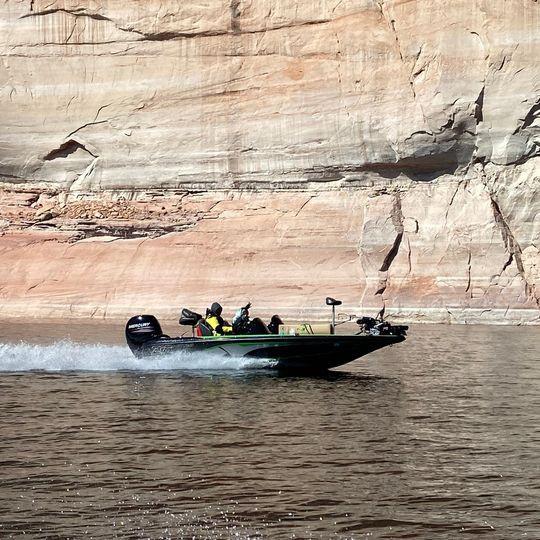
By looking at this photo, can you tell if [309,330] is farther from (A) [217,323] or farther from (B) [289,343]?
(A) [217,323]

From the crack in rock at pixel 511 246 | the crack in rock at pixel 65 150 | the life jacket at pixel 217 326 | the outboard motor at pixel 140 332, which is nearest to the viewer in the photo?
the life jacket at pixel 217 326

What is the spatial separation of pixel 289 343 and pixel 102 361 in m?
4.01

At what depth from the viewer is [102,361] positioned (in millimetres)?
20109

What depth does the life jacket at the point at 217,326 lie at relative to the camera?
62.2ft

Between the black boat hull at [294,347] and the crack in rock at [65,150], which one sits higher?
the crack in rock at [65,150]

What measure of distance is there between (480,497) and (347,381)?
824 centimetres

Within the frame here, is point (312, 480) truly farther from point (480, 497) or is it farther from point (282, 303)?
point (282, 303)

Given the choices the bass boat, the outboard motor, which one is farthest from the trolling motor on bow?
the outboard motor

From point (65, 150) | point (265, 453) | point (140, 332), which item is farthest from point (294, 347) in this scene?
point (65, 150)

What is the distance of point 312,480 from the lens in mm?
10016

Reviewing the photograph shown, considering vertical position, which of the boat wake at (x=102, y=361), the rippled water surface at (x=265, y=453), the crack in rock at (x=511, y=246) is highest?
the crack in rock at (x=511, y=246)

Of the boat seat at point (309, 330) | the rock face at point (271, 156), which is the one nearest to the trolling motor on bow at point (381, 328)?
the boat seat at point (309, 330)

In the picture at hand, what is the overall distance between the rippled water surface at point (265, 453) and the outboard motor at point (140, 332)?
1.76ft

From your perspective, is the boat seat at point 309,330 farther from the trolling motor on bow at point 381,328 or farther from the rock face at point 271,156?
the rock face at point 271,156
